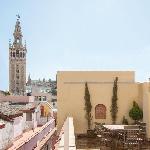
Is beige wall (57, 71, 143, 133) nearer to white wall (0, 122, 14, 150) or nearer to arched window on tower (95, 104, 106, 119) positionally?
arched window on tower (95, 104, 106, 119)

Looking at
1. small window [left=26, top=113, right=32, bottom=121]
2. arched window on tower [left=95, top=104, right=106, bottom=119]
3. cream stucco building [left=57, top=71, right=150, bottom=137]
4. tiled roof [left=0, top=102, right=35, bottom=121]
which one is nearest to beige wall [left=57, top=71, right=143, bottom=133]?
cream stucco building [left=57, top=71, right=150, bottom=137]

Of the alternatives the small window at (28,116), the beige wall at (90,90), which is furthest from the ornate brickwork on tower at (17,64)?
the beige wall at (90,90)

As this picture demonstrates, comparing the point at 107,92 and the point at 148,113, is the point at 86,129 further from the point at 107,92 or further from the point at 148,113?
the point at 148,113

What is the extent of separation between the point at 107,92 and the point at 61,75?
2.78m

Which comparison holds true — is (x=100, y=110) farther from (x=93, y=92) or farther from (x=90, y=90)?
(x=90, y=90)

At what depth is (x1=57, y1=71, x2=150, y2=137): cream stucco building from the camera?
76.1 feet

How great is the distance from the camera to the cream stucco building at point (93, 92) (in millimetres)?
23203

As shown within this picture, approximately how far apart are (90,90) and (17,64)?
8777cm

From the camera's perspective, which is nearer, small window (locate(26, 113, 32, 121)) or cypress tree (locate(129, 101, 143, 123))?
cypress tree (locate(129, 101, 143, 123))

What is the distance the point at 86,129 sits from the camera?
916 inches

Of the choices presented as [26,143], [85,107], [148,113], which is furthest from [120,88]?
[26,143]

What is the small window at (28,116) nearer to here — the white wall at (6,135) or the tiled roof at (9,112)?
the tiled roof at (9,112)

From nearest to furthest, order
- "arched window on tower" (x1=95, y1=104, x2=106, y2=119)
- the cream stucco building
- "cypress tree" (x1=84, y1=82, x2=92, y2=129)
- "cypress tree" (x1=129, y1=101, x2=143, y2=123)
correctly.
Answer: "cypress tree" (x1=129, y1=101, x2=143, y2=123) < "cypress tree" (x1=84, y1=82, x2=92, y2=129) < the cream stucco building < "arched window on tower" (x1=95, y1=104, x2=106, y2=119)

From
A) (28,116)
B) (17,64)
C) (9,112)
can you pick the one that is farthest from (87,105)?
(17,64)
